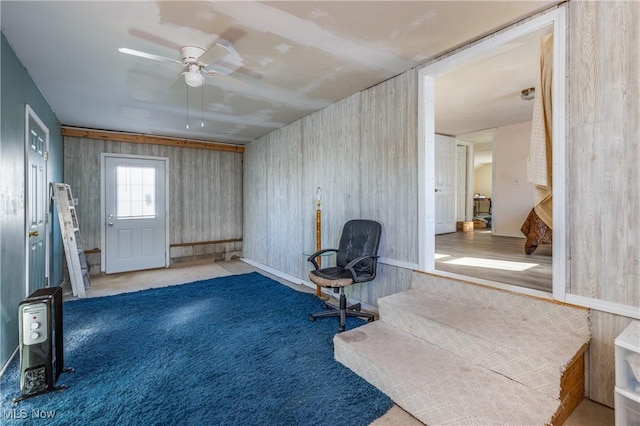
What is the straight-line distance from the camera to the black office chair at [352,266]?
9.16 feet

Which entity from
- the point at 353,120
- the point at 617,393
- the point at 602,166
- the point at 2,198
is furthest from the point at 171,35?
the point at 617,393

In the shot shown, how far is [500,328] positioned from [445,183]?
16.2 feet

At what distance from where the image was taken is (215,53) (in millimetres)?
2189

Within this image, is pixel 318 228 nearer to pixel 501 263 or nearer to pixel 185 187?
pixel 501 263

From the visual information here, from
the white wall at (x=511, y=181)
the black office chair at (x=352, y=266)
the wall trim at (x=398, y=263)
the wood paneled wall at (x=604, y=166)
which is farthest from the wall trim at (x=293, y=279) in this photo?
the white wall at (x=511, y=181)

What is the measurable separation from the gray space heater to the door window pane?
388 centimetres

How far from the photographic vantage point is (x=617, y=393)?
1424 mm

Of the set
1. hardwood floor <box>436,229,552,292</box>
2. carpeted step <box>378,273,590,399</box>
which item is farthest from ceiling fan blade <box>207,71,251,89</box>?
hardwood floor <box>436,229,552,292</box>

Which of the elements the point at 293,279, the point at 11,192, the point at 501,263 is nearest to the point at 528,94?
the point at 501,263

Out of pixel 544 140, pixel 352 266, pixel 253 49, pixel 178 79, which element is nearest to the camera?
pixel 544 140

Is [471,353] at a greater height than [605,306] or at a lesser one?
lesser

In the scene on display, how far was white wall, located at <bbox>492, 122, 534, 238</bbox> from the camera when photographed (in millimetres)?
5516

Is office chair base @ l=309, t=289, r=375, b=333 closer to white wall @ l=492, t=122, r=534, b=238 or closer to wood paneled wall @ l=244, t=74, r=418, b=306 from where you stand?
wood paneled wall @ l=244, t=74, r=418, b=306

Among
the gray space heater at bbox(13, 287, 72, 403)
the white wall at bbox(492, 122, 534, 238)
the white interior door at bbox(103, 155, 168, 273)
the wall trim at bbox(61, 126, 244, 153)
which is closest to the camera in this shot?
the gray space heater at bbox(13, 287, 72, 403)
